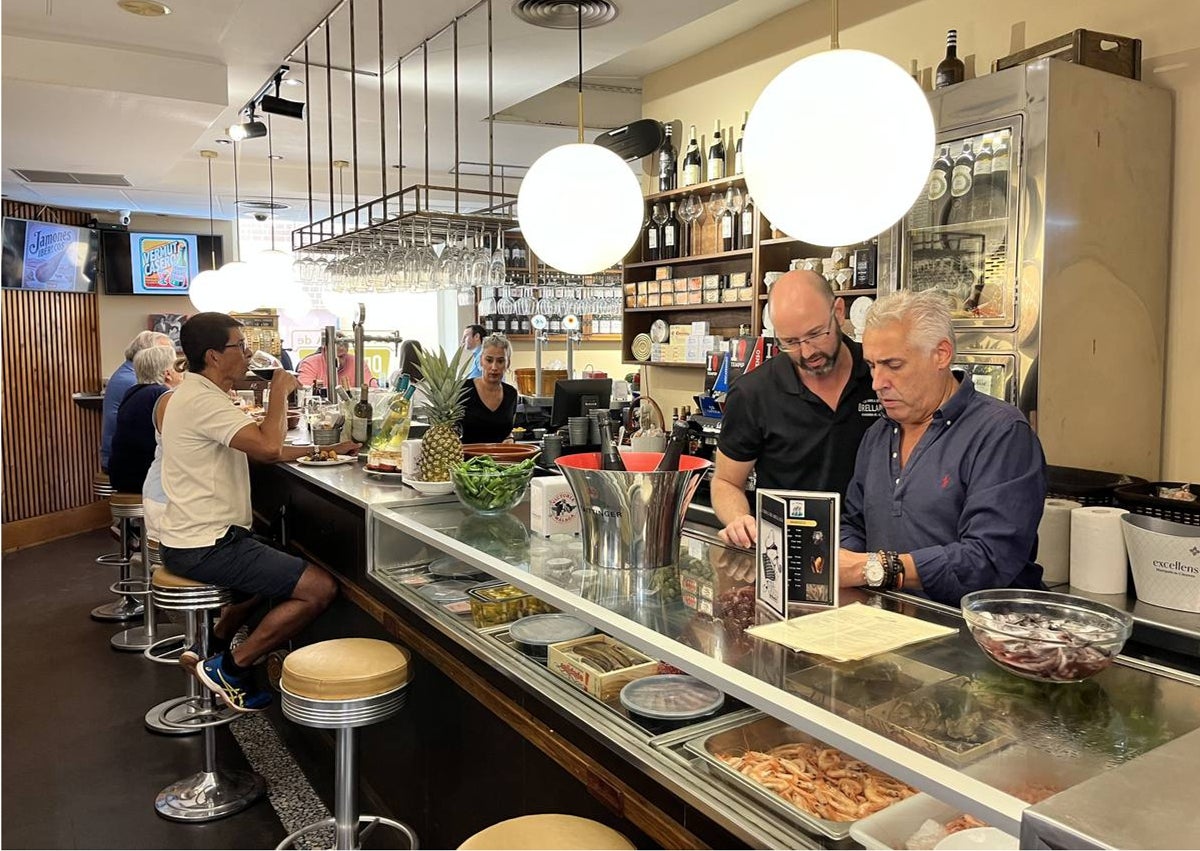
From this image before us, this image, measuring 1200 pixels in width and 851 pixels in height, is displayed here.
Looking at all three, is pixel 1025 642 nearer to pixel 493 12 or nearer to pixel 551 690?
pixel 551 690

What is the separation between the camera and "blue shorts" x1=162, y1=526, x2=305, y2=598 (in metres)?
3.61

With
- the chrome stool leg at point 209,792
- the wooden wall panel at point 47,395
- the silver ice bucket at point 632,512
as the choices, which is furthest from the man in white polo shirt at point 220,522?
the wooden wall panel at point 47,395

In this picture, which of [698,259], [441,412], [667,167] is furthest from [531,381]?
[441,412]

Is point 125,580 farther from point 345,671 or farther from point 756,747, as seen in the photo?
point 756,747

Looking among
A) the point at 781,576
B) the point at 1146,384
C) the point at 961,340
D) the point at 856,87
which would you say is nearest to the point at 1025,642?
the point at 781,576

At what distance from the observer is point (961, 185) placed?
3.56 meters

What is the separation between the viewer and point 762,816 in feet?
4.73

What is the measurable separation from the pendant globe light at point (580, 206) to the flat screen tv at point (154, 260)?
9.70 metres

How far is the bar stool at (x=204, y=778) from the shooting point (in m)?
3.53

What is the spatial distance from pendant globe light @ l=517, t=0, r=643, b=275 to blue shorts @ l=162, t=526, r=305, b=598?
1788 millimetres

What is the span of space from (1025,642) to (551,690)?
1.04 metres

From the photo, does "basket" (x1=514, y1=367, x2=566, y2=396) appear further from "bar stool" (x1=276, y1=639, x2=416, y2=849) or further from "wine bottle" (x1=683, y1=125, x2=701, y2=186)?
"bar stool" (x1=276, y1=639, x2=416, y2=849)

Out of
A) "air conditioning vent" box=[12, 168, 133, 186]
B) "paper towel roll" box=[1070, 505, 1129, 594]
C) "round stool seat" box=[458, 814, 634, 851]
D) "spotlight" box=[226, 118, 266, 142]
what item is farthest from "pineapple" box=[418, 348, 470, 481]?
"air conditioning vent" box=[12, 168, 133, 186]

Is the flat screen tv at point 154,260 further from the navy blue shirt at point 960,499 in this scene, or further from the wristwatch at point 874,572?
the wristwatch at point 874,572
